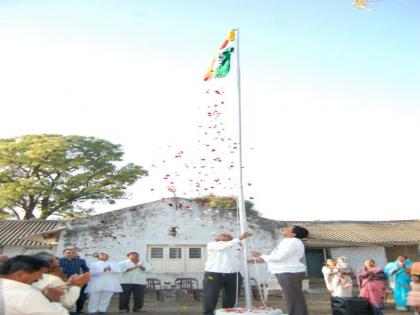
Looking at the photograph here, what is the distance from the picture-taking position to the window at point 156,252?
49.2ft

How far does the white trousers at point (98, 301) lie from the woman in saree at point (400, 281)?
22.8ft

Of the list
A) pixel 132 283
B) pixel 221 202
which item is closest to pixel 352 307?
pixel 132 283

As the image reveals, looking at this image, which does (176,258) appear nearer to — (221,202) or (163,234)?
(163,234)

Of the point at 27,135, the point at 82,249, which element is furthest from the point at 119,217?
the point at 27,135

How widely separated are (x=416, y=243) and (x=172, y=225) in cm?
1470

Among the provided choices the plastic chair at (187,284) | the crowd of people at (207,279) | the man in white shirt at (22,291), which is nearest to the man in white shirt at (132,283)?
the crowd of people at (207,279)

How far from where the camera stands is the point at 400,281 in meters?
9.73

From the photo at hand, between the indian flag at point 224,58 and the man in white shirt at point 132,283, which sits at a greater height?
the indian flag at point 224,58

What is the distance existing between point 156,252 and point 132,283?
5404mm

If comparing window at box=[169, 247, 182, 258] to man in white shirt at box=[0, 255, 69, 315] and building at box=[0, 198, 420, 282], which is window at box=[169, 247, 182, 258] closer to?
building at box=[0, 198, 420, 282]

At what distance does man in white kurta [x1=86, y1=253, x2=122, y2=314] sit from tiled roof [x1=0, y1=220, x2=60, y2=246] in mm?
10174

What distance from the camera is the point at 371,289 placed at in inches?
353

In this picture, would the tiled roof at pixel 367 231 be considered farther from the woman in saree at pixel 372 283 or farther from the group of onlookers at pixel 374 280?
the woman in saree at pixel 372 283

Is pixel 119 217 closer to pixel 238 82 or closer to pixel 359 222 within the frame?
pixel 238 82
